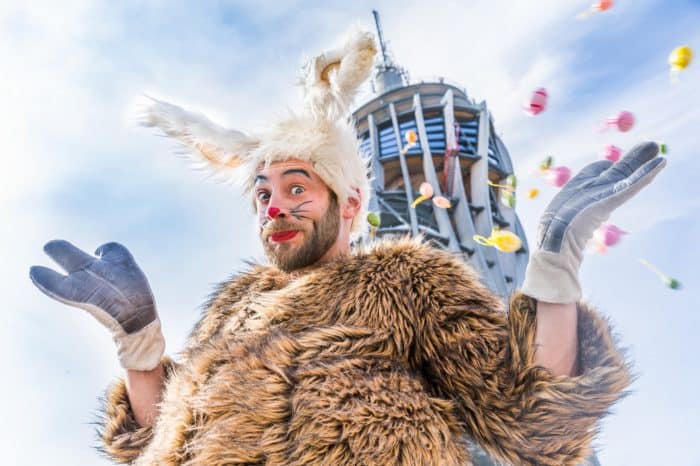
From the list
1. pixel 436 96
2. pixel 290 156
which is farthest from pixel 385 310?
pixel 436 96

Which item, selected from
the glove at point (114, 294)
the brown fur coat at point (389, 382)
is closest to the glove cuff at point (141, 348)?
the glove at point (114, 294)

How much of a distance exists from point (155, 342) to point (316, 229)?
72cm

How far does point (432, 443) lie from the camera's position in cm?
138

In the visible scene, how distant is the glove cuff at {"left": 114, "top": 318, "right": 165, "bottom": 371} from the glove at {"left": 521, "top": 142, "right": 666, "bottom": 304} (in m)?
1.31

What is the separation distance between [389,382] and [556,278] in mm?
526

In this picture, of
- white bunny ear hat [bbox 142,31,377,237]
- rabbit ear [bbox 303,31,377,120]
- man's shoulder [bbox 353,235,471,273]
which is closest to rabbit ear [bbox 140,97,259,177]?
white bunny ear hat [bbox 142,31,377,237]

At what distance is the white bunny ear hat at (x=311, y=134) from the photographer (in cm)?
216

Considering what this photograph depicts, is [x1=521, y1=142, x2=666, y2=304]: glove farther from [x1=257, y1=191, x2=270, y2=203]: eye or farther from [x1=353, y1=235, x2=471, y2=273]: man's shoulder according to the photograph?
[x1=257, y1=191, x2=270, y2=203]: eye

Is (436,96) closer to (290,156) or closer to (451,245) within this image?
(451,245)

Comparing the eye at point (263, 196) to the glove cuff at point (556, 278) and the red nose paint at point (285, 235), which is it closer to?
the red nose paint at point (285, 235)

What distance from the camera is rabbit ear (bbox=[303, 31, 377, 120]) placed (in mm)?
2160

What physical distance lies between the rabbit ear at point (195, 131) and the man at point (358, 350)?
0.73ft

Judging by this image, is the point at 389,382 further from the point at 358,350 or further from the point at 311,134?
the point at 311,134

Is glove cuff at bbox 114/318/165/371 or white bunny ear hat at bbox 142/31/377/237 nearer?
glove cuff at bbox 114/318/165/371
